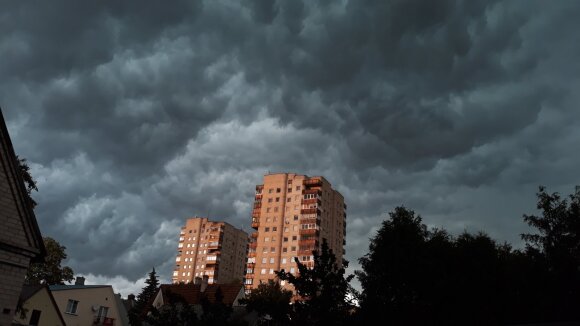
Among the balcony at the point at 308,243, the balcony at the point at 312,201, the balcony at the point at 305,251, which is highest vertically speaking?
the balcony at the point at 312,201

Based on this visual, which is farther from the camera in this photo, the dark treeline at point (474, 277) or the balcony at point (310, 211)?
the balcony at point (310, 211)

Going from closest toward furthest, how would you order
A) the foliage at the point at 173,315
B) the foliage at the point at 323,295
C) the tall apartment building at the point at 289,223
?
1. the foliage at the point at 323,295
2. the foliage at the point at 173,315
3. the tall apartment building at the point at 289,223

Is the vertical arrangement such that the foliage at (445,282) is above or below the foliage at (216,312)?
above

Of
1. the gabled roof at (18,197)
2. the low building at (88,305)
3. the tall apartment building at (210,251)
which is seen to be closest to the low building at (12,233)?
the gabled roof at (18,197)

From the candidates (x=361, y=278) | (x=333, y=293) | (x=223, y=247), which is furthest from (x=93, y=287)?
(x=223, y=247)

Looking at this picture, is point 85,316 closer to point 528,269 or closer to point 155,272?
point 155,272

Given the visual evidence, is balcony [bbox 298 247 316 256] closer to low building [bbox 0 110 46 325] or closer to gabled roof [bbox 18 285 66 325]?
gabled roof [bbox 18 285 66 325]

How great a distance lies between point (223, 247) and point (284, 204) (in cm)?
4578

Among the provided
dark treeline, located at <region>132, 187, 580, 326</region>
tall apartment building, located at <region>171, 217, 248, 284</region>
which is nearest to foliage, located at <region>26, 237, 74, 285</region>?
dark treeline, located at <region>132, 187, 580, 326</region>

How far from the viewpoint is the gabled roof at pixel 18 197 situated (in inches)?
588

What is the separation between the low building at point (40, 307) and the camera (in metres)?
37.6

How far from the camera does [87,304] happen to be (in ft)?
149

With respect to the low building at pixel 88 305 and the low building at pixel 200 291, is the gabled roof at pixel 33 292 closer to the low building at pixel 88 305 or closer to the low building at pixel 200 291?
the low building at pixel 88 305

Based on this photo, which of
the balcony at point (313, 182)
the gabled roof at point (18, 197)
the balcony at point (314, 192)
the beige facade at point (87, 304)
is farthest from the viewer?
the balcony at point (313, 182)
